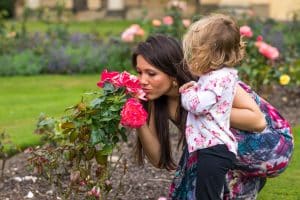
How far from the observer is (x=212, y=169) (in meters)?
3.56

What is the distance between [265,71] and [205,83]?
4.90 metres

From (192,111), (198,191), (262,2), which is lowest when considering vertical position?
(262,2)

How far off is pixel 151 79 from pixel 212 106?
1.48 ft

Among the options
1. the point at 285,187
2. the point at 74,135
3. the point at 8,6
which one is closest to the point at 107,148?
the point at 74,135

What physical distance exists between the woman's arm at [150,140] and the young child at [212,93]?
43 cm

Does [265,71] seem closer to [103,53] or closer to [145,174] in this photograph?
[145,174]

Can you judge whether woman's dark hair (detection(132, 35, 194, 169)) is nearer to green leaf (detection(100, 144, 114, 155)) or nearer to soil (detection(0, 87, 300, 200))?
green leaf (detection(100, 144, 114, 155))

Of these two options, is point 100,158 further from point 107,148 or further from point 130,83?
point 130,83

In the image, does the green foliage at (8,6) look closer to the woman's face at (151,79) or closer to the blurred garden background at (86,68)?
the blurred garden background at (86,68)

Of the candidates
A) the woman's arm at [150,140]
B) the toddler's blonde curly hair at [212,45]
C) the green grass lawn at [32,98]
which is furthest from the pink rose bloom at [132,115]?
the green grass lawn at [32,98]

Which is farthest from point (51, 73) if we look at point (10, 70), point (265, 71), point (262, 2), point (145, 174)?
point (262, 2)

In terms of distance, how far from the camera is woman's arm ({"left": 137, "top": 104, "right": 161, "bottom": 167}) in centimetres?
399

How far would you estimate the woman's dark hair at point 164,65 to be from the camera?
3879mm

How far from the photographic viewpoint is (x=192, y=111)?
11.7 ft
